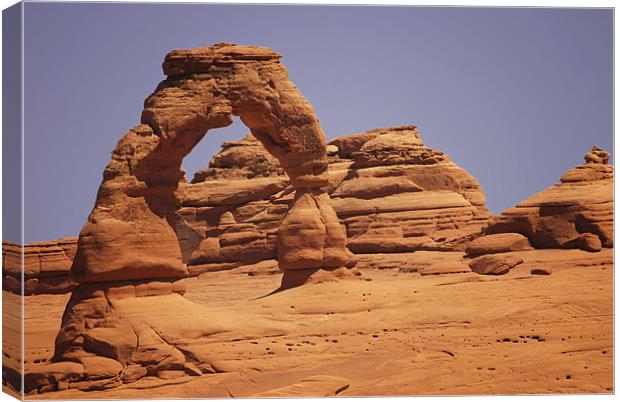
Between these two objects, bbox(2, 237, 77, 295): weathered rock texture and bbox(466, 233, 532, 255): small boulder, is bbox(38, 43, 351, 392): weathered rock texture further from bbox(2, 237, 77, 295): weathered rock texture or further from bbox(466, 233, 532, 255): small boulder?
bbox(2, 237, 77, 295): weathered rock texture

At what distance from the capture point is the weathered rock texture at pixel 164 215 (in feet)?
85.4

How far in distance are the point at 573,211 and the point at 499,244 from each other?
79.3 inches

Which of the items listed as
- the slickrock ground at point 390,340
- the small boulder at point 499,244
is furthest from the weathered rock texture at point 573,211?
the slickrock ground at point 390,340

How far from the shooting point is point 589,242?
102 feet

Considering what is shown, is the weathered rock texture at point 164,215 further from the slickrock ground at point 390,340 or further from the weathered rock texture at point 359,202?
the weathered rock texture at point 359,202

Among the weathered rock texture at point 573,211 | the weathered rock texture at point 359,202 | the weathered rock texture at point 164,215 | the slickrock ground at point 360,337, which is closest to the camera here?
the slickrock ground at point 360,337

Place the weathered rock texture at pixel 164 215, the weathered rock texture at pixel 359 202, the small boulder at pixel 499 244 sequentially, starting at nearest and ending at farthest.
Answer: the weathered rock texture at pixel 164 215 → the small boulder at pixel 499 244 → the weathered rock texture at pixel 359 202

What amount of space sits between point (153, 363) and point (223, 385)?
137 centimetres

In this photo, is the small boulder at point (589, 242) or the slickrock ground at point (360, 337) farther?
the small boulder at point (589, 242)

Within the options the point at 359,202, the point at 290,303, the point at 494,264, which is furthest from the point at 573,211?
the point at 359,202

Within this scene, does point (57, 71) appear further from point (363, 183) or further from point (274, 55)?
point (363, 183)

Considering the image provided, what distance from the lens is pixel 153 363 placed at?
25.8m

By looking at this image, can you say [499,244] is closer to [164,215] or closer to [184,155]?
[184,155]

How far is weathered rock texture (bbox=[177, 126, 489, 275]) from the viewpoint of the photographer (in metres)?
39.2
